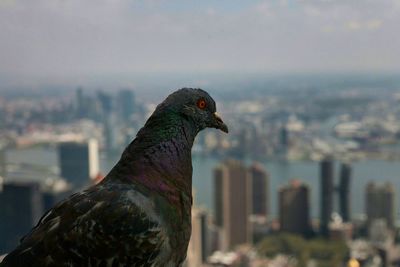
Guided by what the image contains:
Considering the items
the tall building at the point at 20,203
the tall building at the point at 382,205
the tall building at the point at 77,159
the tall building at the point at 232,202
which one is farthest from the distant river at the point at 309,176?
the tall building at the point at 20,203

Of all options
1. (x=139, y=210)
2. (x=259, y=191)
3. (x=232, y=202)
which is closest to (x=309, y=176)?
(x=259, y=191)

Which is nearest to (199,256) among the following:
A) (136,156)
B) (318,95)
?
(318,95)

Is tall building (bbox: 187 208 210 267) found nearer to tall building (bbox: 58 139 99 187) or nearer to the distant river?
the distant river

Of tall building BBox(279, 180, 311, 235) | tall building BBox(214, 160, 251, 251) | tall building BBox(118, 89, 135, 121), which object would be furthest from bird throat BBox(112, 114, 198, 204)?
tall building BBox(279, 180, 311, 235)

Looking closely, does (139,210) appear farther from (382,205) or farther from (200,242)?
(382,205)

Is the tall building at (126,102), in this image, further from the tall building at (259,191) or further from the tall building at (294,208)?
the tall building at (294,208)

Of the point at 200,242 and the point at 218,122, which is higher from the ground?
the point at 218,122
